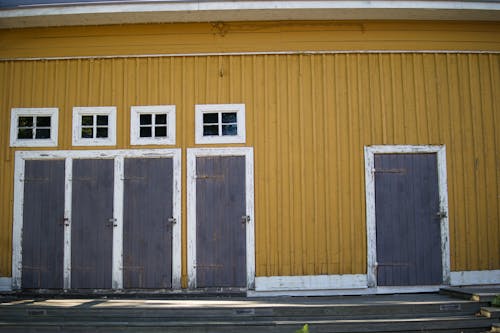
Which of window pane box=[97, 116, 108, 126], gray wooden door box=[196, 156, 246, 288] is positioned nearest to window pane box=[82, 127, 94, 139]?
window pane box=[97, 116, 108, 126]

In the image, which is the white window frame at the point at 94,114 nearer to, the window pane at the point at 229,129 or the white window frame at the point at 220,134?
the white window frame at the point at 220,134

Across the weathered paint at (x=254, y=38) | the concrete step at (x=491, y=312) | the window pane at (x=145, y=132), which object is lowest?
the concrete step at (x=491, y=312)

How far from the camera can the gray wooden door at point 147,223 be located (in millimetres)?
7316

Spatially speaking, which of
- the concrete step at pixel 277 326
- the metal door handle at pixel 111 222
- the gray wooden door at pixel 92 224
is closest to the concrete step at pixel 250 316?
the concrete step at pixel 277 326

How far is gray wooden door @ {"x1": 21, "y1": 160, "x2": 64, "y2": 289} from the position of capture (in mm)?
7367

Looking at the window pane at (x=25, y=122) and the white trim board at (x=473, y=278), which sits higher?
the window pane at (x=25, y=122)

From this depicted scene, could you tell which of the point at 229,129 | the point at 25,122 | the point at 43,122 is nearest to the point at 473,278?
the point at 229,129

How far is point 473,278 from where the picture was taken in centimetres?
737

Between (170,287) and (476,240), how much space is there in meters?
4.44

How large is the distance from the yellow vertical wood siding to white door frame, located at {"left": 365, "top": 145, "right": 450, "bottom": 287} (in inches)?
3.5

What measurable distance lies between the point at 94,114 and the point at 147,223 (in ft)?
5.89

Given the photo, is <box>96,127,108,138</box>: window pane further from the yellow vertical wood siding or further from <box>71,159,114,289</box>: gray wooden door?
<box>71,159,114,289</box>: gray wooden door

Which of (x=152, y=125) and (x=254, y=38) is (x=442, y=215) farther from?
(x=152, y=125)

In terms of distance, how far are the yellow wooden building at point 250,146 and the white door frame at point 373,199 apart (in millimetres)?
21
